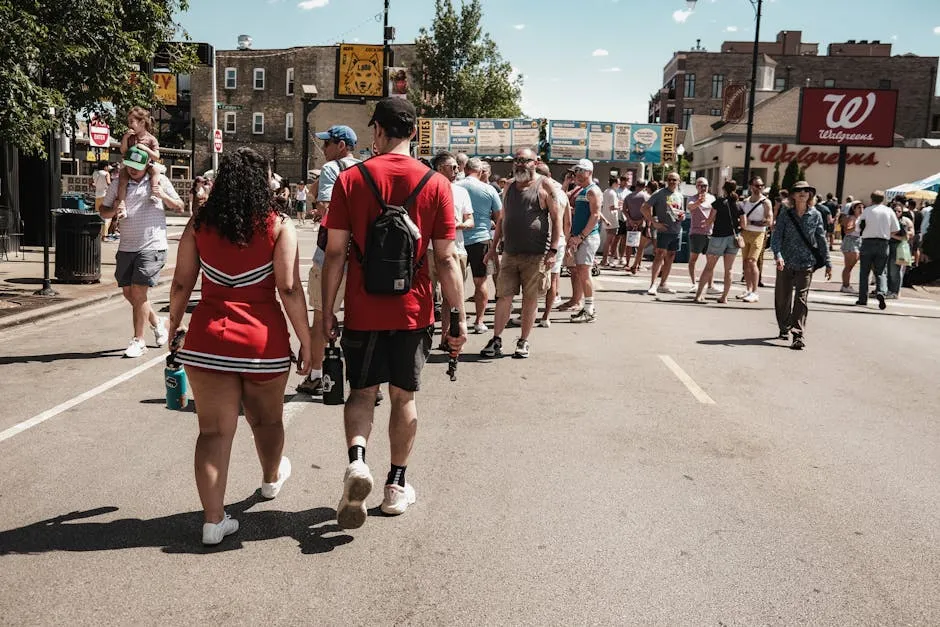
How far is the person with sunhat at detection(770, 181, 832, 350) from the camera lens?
10086mm

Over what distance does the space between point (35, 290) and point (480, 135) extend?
27.2 m

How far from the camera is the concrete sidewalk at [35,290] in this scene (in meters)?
10.5

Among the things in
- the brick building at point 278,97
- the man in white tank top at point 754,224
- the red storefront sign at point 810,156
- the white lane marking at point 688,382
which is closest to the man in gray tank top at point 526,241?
the white lane marking at point 688,382

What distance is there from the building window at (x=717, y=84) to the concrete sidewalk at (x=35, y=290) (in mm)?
77748

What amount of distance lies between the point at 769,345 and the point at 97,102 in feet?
29.6

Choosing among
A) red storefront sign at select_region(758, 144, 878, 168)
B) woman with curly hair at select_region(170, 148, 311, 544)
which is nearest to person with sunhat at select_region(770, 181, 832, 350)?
woman with curly hair at select_region(170, 148, 311, 544)

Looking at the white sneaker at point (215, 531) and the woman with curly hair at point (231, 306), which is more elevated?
the woman with curly hair at point (231, 306)

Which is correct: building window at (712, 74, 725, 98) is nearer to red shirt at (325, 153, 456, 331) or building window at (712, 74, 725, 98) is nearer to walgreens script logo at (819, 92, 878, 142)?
walgreens script logo at (819, 92, 878, 142)

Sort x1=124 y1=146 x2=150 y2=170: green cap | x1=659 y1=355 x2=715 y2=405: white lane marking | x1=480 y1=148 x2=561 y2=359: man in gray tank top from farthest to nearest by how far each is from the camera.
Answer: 1. x1=480 y1=148 x2=561 y2=359: man in gray tank top
2. x1=124 y1=146 x2=150 y2=170: green cap
3. x1=659 y1=355 x2=715 y2=405: white lane marking

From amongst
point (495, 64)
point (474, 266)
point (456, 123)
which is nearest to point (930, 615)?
point (474, 266)

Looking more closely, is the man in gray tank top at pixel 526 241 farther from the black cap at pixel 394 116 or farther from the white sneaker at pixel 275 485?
the black cap at pixel 394 116

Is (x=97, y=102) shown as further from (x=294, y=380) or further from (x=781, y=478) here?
(x=781, y=478)

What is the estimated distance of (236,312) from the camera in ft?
12.7

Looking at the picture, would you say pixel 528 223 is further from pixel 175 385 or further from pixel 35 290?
pixel 35 290
